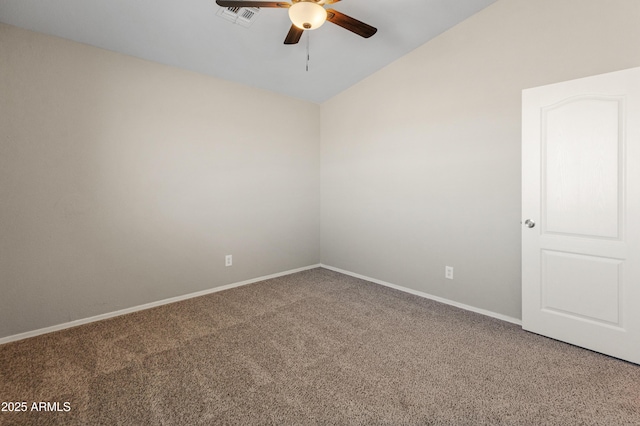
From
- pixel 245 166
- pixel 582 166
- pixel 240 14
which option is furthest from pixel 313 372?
pixel 240 14

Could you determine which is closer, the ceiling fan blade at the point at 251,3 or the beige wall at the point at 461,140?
the ceiling fan blade at the point at 251,3

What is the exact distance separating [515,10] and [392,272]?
9.24 feet

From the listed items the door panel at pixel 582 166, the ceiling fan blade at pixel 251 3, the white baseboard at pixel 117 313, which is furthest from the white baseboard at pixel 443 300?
the ceiling fan blade at pixel 251 3

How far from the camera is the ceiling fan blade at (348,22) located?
2.10 m

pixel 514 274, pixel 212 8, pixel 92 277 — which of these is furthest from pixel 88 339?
pixel 514 274

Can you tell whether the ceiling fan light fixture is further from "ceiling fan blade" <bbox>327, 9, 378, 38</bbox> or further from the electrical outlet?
the electrical outlet

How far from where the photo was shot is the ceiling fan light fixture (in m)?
1.93

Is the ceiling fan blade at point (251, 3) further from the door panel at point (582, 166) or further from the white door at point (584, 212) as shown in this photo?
the door panel at point (582, 166)

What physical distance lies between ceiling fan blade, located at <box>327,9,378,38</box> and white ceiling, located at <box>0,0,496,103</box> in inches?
16.4

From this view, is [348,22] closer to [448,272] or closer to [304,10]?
[304,10]

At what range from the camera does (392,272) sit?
3.66 metres

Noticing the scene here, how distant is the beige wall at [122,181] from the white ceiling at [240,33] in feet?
0.59

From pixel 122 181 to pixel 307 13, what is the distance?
88.4 inches

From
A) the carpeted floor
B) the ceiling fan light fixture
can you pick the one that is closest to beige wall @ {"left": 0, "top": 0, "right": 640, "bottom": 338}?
the carpeted floor
